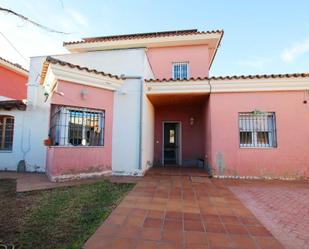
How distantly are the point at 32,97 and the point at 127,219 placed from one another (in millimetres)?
8713

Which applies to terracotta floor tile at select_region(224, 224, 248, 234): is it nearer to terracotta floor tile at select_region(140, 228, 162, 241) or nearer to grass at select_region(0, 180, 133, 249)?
terracotta floor tile at select_region(140, 228, 162, 241)

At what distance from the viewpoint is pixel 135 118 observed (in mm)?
8453

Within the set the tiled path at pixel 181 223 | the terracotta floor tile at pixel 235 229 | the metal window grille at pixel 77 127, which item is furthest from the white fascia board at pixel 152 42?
the terracotta floor tile at pixel 235 229

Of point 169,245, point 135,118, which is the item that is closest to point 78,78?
point 135,118

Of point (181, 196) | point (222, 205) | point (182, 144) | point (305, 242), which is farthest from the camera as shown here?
point (182, 144)

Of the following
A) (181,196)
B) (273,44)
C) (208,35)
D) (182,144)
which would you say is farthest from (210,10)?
(181,196)

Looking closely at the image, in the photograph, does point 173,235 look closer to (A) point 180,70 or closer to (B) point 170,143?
(B) point 170,143

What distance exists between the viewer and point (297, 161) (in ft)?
25.8

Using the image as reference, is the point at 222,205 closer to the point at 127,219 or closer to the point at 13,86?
the point at 127,219

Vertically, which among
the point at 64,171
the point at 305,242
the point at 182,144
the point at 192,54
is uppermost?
the point at 192,54

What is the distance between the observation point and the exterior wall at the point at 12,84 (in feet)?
43.9

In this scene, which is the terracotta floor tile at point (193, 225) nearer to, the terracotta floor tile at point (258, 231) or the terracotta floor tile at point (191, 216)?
the terracotta floor tile at point (191, 216)

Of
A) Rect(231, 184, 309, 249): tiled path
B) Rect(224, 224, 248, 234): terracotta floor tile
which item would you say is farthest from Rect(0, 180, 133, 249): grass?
Rect(231, 184, 309, 249): tiled path

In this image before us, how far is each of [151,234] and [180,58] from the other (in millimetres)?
11432
